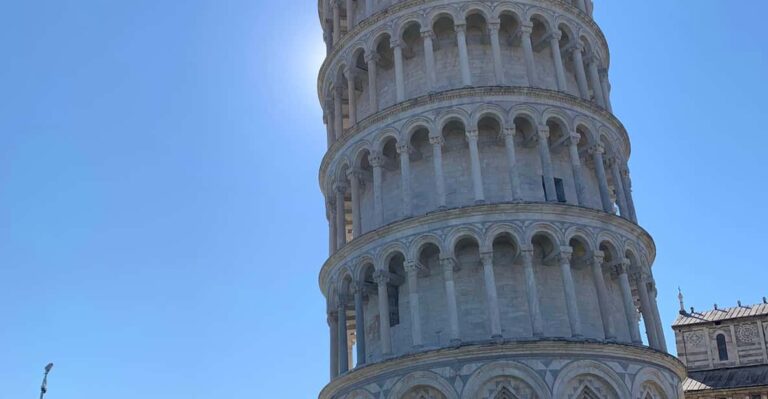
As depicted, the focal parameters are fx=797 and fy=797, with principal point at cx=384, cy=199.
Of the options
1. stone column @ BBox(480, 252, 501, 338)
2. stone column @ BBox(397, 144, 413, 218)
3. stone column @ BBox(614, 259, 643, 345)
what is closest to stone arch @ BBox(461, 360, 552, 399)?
stone column @ BBox(480, 252, 501, 338)

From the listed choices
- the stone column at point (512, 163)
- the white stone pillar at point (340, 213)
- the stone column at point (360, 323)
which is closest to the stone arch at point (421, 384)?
the stone column at point (360, 323)

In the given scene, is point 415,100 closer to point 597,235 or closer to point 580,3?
Answer: point 597,235

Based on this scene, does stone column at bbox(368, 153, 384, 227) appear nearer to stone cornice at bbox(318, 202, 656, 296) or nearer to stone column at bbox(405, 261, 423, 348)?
stone cornice at bbox(318, 202, 656, 296)

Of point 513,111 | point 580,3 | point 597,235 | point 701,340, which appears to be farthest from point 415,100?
point 701,340

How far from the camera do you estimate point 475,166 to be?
26.6m

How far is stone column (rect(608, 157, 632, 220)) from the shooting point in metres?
29.2

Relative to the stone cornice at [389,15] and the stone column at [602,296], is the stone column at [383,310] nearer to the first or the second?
the stone column at [602,296]

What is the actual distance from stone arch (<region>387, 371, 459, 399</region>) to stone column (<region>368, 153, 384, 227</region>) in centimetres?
568

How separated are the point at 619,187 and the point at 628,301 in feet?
16.5

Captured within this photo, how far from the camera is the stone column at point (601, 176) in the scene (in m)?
28.2

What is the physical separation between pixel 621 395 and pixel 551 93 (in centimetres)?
1056

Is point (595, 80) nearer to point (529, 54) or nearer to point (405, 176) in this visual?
point (529, 54)

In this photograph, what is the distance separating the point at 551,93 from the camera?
2809cm

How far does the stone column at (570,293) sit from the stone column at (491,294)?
7.13ft
